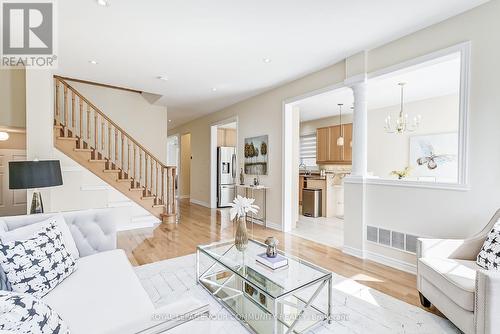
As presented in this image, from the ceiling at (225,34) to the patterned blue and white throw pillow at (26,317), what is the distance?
8.09ft

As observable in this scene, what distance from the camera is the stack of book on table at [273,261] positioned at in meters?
2.03

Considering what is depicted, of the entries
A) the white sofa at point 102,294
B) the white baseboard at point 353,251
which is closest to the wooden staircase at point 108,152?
the white sofa at point 102,294

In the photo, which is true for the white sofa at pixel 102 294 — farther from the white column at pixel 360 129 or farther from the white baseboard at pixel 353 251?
the white column at pixel 360 129

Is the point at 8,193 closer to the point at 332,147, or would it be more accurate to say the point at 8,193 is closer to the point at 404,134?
the point at 332,147

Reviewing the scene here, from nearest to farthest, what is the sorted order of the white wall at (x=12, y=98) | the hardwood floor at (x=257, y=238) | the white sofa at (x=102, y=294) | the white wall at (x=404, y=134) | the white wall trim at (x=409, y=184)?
the white sofa at (x=102, y=294) → the white wall trim at (x=409, y=184) → the hardwood floor at (x=257, y=238) → the white wall at (x=12, y=98) → the white wall at (x=404, y=134)

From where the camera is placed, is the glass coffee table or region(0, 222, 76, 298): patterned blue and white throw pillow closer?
region(0, 222, 76, 298): patterned blue and white throw pillow

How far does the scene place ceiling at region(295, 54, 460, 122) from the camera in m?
3.56

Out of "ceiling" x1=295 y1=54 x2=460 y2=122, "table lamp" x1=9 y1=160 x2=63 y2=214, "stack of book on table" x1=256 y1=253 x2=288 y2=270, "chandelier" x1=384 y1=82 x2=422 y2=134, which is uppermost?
"ceiling" x1=295 y1=54 x2=460 y2=122

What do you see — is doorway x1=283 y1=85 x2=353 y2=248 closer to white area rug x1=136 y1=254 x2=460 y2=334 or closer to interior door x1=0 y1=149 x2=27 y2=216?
white area rug x1=136 y1=254 x2=460 y2=334

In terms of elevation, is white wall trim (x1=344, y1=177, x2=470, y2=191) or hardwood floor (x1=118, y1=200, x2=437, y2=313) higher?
white wall trim (x1=344, y1=177, x2=470, y2=191)

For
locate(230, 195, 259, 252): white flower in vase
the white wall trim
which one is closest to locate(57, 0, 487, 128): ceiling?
the white wall trim

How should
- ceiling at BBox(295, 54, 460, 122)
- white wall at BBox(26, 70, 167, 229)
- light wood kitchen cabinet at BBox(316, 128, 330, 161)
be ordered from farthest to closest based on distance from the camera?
light wood kitchen cabinet at BBox(316, 128, 330, 161), ceiling at BBox(295, 54, 460, 122), white wall at BBox(26, 70, 167, 229)

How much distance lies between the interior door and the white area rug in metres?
4.17

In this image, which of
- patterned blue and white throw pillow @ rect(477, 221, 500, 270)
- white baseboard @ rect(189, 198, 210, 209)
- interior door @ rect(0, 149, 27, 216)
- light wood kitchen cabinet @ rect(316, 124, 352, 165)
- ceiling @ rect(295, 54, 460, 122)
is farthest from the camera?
white baseboard @ rect(189, 198, 210, 209)
